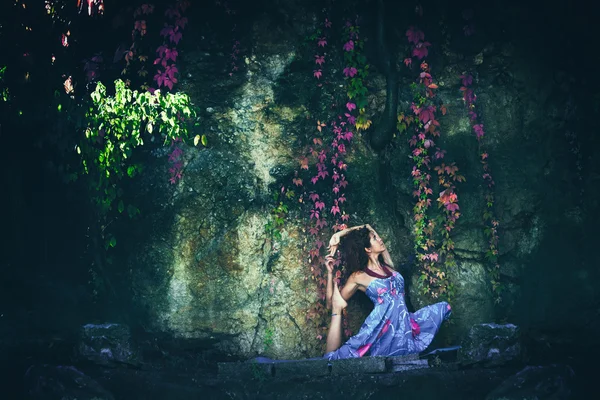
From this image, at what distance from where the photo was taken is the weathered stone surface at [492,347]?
7090mm

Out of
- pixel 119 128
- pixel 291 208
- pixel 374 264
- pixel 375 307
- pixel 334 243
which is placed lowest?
pixel 375 307

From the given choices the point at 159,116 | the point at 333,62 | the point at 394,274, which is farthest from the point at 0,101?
the point at 394,274

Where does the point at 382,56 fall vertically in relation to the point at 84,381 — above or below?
above

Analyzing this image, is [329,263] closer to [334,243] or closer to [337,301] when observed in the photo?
[334,243]

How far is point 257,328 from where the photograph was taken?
7.81 m

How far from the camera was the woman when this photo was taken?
7.41m

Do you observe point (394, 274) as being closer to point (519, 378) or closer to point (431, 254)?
point (431, 254)

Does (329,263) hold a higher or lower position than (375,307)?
higher

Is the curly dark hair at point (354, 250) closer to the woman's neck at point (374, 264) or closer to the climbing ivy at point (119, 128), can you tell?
the woman's neck at point (374, 264)

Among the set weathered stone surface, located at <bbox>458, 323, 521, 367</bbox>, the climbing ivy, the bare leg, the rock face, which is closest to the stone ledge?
the bare leg

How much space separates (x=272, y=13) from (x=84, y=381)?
18.1 ft

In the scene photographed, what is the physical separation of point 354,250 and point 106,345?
347 cm

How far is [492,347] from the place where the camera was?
7.12m

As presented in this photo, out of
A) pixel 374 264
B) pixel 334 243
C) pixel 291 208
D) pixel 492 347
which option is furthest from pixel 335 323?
pixel 492 347
